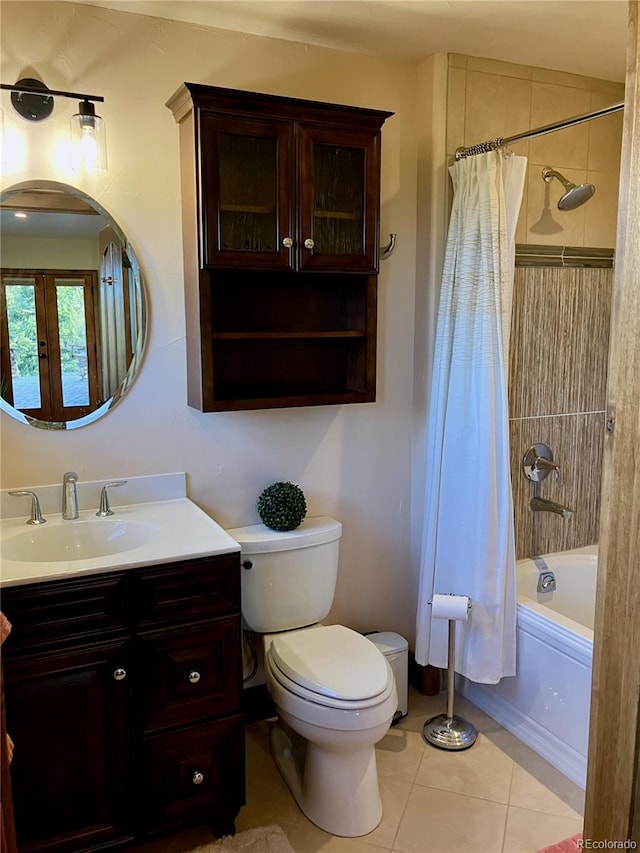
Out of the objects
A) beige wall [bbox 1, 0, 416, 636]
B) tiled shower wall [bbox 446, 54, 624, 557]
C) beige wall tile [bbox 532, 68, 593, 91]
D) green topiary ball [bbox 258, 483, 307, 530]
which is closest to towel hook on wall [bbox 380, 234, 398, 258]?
beige wall [bbox 1, 0, 416, 636]

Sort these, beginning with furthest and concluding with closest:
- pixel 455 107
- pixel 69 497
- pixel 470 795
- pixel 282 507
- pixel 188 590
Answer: pixel 455 107 → pixel 282 507 → pixel 470 795 → pixel 69 497 → pixel 188 590

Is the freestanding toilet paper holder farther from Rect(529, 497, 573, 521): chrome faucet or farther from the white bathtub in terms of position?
Rect(529, 497, 573, 521): chrome faucet

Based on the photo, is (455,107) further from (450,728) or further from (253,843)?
(253,843)

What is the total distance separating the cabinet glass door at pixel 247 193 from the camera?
6.68ft

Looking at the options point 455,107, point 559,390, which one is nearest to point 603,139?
point 455,107

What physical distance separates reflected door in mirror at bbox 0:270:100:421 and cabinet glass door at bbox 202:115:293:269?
1.42 feet

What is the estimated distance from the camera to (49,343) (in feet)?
6.89

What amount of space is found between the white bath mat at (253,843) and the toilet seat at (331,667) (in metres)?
0.43

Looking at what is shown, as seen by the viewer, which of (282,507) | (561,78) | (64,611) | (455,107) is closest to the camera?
(64,611)

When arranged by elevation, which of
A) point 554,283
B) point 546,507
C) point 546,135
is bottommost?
point 546,507

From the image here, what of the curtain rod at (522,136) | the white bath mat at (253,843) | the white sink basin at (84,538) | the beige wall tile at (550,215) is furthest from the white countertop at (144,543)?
the beige wall tile at (550,215)

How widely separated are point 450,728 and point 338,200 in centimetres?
190

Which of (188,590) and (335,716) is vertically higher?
(188,590)

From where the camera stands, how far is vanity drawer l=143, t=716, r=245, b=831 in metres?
1.88
